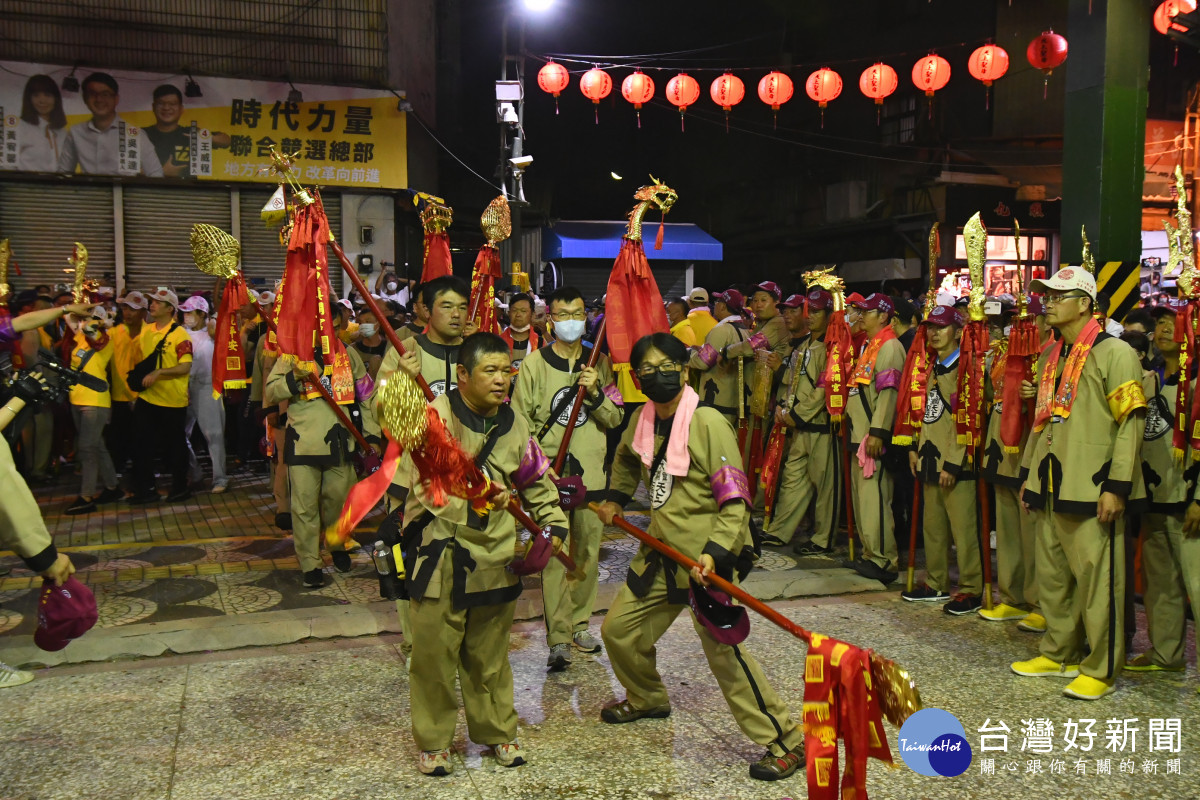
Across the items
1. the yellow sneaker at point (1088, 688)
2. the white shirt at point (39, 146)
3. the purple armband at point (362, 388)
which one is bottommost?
the yellow sneaker at point (1088, 688)

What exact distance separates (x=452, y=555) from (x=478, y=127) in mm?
22367

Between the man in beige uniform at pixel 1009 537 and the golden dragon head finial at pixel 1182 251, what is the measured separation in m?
0.87

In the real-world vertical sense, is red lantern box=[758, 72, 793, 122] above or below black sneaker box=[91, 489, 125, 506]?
above

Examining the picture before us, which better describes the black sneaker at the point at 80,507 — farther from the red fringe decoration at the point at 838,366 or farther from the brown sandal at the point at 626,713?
the red fringe decoration at the point at 838,366

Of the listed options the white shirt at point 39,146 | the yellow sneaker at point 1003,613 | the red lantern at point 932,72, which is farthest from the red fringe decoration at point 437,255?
the white shirt at point 39,146

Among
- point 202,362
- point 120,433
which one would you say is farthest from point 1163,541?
point 120,433

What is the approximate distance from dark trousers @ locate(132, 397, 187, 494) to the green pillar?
30.8 ft

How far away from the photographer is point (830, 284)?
8.24 meters

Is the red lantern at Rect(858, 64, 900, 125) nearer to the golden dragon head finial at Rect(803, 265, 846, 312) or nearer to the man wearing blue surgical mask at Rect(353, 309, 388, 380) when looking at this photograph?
the golden dragon head finial at Rect(803, 265, 846, 312)

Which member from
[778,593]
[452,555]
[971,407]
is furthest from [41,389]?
[971,407]

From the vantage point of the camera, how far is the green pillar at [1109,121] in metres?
8.52

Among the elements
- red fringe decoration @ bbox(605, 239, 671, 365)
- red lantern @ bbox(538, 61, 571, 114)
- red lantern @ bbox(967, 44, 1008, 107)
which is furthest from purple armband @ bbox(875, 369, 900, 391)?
red lantern @ bbox(538, 61, 571, 114)

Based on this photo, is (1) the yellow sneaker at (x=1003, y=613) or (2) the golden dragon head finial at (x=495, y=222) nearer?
(1) the yellow sneaker at (x=1003, y=613)

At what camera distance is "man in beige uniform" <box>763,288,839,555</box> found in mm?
8289
